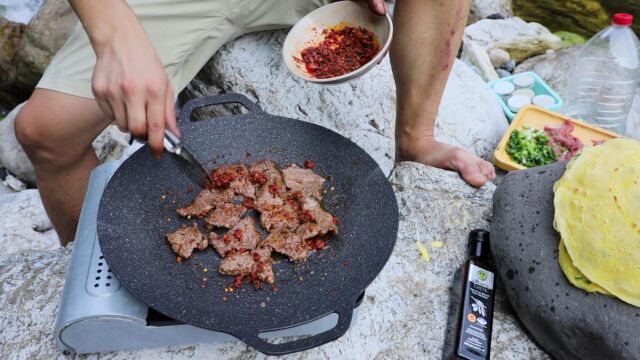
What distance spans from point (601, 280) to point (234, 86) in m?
2.52

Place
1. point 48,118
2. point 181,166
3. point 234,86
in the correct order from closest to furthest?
point 181,166 → point 48,118 → point 234,86

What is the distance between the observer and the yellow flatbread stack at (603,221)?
2109mm

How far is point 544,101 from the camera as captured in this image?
190 inches

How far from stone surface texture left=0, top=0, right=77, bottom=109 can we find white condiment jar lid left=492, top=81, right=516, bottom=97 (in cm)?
370

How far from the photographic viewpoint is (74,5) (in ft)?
7.74

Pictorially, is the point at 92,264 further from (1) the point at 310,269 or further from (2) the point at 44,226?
(2) the point at 44,226

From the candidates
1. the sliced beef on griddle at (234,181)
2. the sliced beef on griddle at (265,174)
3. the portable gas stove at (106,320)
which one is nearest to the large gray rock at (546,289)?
the portable gas stove at (106,320)

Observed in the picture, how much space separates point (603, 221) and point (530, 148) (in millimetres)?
1895

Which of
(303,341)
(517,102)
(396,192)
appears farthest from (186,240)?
(517,102)

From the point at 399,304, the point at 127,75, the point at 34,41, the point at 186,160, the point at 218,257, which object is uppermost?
the point at 127,75

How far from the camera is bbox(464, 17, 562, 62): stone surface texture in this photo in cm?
582

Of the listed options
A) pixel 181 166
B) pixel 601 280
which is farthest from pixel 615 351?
pixel 181 166

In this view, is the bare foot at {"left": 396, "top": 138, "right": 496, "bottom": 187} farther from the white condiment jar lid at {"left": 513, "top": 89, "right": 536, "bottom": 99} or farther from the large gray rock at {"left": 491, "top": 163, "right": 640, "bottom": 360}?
the white condiment jar lid at {"left": 513, "top": 89, "right": 536, "bottom": 99}

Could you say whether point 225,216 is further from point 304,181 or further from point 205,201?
point 304,181
